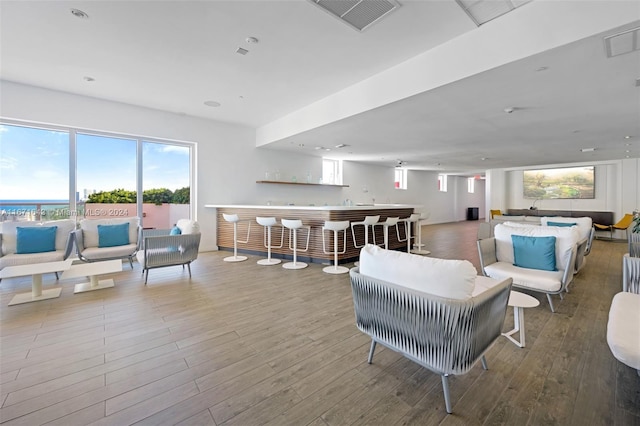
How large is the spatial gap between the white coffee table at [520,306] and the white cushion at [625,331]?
452 millimetres

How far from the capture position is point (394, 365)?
2066 mm

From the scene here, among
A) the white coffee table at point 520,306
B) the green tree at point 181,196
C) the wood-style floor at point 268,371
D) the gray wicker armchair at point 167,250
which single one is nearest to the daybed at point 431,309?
the wood-style floor at point 268,371

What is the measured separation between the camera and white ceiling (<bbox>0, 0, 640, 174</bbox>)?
2.79 metres

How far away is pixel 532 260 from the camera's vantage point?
3.33 meters

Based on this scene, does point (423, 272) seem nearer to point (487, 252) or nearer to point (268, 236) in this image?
point (487, 252)

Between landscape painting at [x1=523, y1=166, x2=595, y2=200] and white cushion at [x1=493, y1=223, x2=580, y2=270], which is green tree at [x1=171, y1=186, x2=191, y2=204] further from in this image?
landscape painting at [x1=523, y1=166, x2=595, y2=200]

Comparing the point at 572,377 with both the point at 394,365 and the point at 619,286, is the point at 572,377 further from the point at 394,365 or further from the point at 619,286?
the point at 619,286

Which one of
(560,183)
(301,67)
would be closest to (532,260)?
(301,67)

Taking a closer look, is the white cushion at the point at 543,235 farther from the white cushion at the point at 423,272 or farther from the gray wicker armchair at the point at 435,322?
the white cushion at the point at 423,272

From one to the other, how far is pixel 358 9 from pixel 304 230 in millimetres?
3891

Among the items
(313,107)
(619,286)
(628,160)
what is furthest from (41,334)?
(628,160)

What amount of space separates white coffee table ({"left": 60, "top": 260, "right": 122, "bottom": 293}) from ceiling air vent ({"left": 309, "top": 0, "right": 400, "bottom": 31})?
156 inches

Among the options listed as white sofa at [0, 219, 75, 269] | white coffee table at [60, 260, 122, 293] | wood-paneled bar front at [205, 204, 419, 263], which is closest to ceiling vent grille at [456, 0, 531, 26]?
wood-paneled bar front at [205, 204, 419, 263]

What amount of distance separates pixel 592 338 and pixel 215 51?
509cm
